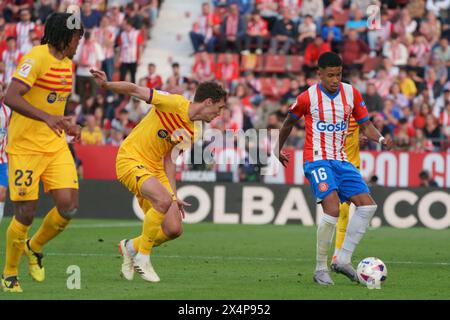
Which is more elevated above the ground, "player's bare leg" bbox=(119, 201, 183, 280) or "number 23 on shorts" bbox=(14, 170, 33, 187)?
"number 23 on shorts" bbox=(14, 170, 33, 187)

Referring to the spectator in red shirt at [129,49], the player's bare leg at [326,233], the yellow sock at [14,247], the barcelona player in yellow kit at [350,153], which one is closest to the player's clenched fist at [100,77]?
the yellow sock at [14,247]

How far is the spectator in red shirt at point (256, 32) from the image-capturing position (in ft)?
92.3

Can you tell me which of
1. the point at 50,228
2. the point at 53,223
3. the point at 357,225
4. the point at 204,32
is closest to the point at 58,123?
the point at 53,223

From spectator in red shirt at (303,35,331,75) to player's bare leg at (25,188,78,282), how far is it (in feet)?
54.3

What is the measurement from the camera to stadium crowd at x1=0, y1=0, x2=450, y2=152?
25.7 meters

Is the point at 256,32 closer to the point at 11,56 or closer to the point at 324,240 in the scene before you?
the point at 11,56

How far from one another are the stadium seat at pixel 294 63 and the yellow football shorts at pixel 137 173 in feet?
52.9

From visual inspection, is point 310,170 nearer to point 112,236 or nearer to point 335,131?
point 335,131

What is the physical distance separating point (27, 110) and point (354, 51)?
59.7 feet

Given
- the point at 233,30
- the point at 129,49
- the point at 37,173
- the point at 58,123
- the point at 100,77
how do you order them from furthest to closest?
the point at 233,30, the point at 129,49, the point at 100,77, the point at 37,173, the point at 58,123

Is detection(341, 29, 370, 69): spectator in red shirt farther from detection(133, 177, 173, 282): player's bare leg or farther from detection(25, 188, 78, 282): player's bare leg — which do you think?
detection(25, 188, 78, 282): player's bare leg

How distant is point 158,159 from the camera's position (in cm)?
1184

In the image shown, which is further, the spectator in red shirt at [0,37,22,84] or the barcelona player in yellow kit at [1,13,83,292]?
the spectator in red shirt at [0,37,22,84]

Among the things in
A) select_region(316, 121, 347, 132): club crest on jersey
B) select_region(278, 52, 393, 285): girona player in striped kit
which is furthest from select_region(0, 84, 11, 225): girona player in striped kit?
select_region(316, 121, 347, 132): club crest on jersey
